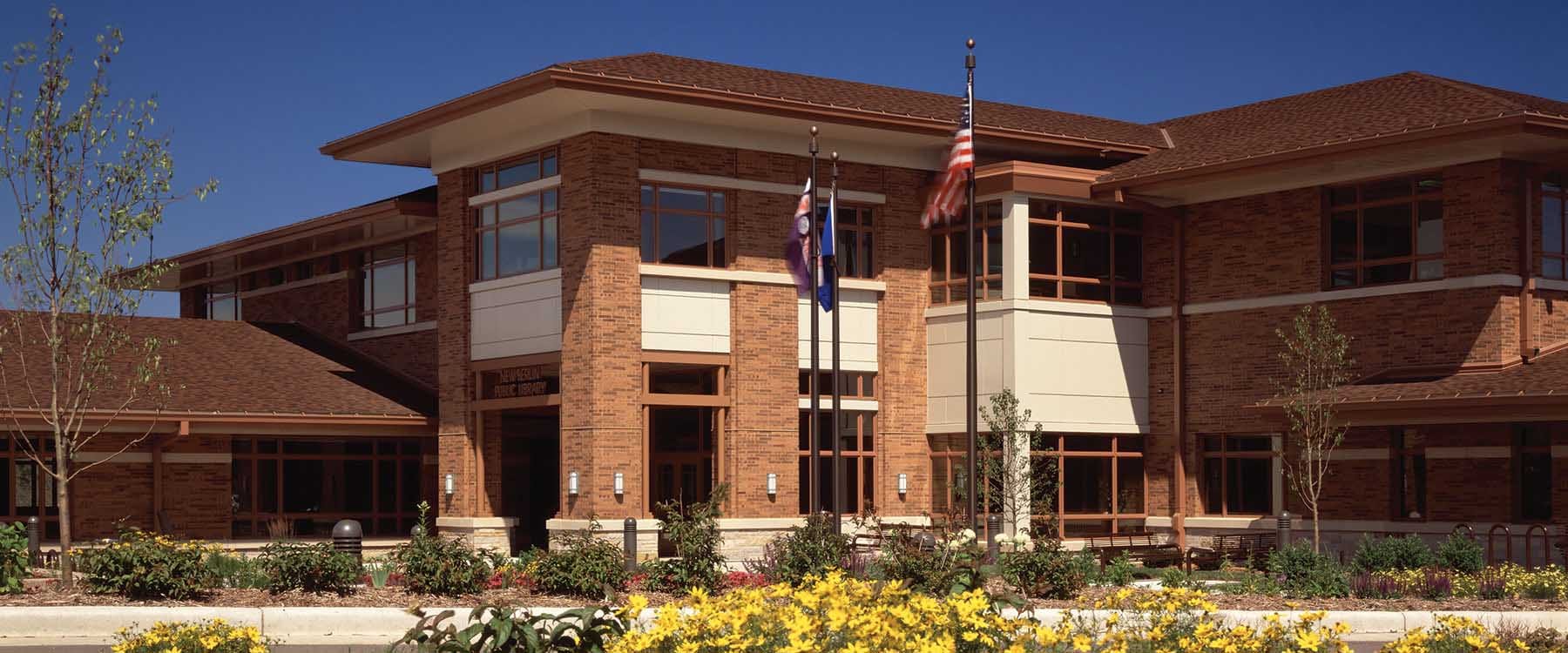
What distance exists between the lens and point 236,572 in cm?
2153

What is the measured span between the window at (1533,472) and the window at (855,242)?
1204 centimetres

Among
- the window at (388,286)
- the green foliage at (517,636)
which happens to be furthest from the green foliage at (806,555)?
the window at (388,286)

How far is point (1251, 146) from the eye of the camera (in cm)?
3203

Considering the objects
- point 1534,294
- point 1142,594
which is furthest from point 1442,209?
point 1142,594

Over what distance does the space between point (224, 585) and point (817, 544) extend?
723cm

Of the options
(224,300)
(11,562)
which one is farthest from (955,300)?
(224,300)

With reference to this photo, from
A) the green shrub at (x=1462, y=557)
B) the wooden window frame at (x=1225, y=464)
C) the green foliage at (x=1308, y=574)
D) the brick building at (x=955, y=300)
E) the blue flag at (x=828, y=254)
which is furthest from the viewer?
the wooden window frame at (x=1225, y=464)

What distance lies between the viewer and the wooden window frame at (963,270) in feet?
109

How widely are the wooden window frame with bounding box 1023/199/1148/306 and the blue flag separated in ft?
16.5

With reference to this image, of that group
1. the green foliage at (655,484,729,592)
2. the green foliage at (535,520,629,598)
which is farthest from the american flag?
the green foliage at (535,520,629,598)

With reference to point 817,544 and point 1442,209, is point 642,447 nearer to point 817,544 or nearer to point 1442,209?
point 817,544

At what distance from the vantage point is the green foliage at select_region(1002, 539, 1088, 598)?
2042 centimetres

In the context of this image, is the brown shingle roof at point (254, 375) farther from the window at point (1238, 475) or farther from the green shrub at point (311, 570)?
the window at point (1238, 475)

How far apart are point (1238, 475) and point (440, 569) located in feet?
59.1
